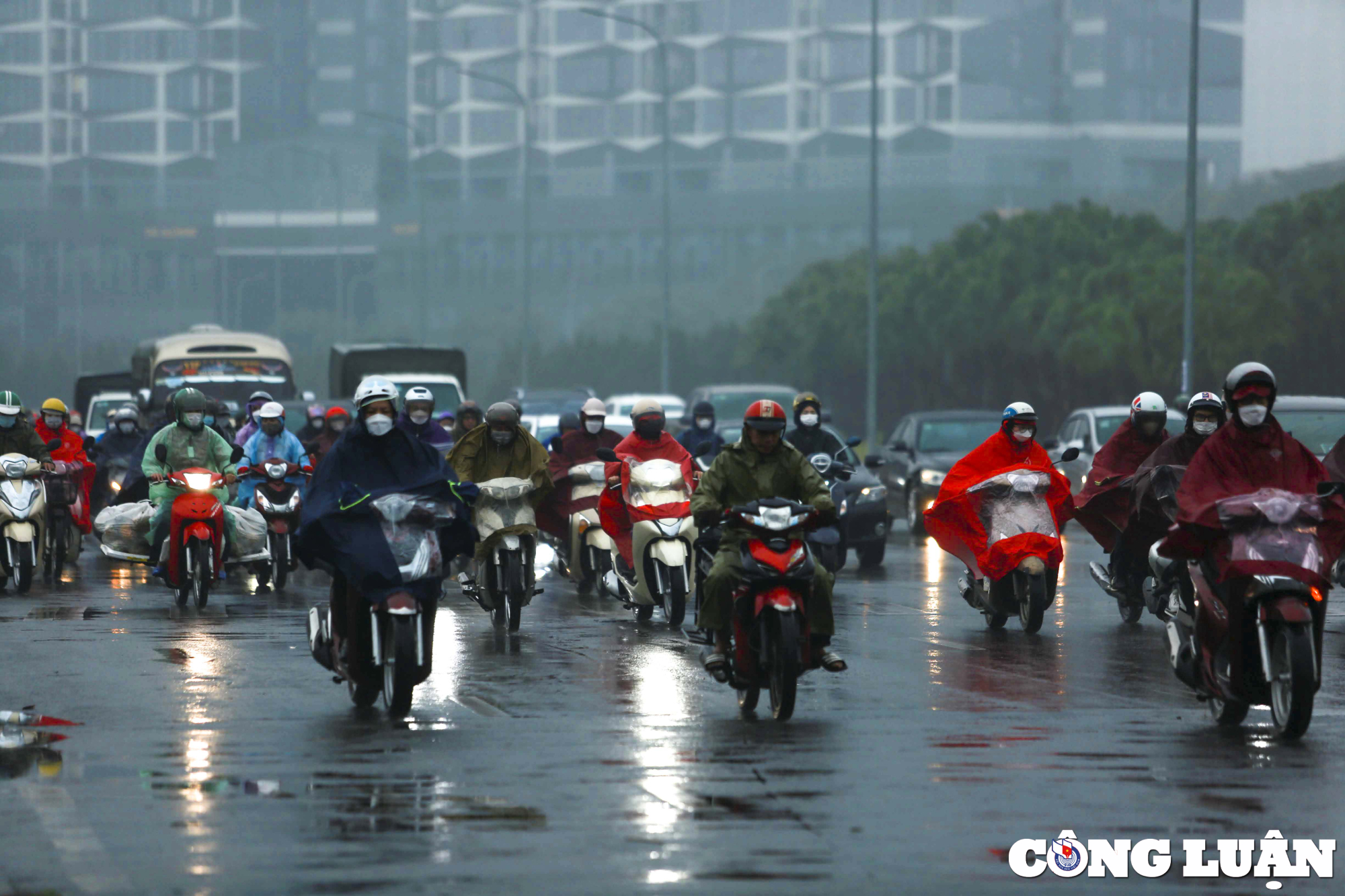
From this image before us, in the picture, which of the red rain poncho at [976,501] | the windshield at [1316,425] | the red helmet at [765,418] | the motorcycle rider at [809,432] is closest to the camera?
the red helmet at [765,418]

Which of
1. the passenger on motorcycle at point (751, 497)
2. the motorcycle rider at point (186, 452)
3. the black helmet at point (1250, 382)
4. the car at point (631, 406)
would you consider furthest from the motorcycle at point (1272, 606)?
the car at point (631, 406)

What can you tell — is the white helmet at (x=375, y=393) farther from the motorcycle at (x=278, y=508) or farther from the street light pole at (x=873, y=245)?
the street light pole at (x=873, y=245)

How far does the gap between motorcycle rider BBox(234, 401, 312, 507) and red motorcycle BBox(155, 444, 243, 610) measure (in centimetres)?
269

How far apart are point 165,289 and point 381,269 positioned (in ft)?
42.5

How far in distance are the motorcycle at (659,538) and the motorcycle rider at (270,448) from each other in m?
4.71

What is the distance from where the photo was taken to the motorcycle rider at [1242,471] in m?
10.0

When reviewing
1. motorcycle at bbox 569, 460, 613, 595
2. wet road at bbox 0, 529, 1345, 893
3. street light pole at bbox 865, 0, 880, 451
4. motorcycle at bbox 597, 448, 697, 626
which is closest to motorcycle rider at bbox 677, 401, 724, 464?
motorcycle at bbox 569, 460, 613, 595

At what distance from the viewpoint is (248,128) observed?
5960 inches

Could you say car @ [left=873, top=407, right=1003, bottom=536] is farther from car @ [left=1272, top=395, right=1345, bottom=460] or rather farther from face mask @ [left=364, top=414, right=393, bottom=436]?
face mask @ [left=364, top=414, right=393, bottom=436]

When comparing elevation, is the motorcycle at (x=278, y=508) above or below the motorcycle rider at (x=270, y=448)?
below

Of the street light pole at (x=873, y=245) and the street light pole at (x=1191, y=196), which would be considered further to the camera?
the street light pole at (x=873, y=245)

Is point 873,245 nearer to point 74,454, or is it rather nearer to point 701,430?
point 701,430

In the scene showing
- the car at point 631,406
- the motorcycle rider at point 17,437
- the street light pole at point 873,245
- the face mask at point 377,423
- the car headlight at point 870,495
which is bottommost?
the car headlight at point 870,495

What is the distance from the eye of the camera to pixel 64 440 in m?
21.8
